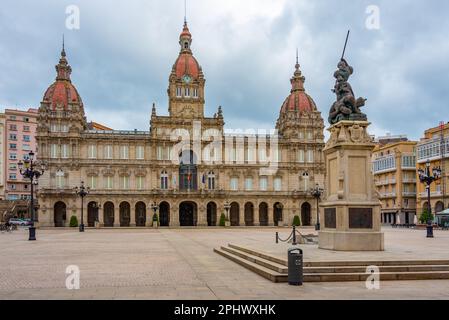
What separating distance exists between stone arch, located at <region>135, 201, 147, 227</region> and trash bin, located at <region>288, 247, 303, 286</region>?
67.8m

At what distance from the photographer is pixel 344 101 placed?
20.9m

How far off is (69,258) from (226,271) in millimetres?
7986

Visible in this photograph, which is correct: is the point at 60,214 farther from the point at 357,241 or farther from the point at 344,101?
the point at 357,241

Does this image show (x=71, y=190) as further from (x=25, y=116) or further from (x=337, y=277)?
(x=337, y=277)

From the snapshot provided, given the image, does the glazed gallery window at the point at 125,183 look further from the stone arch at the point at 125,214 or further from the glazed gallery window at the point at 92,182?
the glazed gallery window at the point at 92,182

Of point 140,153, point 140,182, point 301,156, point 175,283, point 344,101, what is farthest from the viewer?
point 301,156

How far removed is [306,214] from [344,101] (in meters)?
65.8

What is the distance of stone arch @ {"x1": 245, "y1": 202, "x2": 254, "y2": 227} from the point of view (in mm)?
83781

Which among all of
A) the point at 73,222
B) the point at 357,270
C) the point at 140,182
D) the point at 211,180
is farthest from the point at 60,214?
the point at 357,270

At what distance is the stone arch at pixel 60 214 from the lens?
3073 inches

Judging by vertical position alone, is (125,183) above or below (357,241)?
above

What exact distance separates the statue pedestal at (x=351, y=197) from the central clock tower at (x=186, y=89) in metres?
62.0

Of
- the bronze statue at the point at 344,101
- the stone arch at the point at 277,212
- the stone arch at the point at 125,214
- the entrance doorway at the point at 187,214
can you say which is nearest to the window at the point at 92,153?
the stone arch at the point at 125,214
